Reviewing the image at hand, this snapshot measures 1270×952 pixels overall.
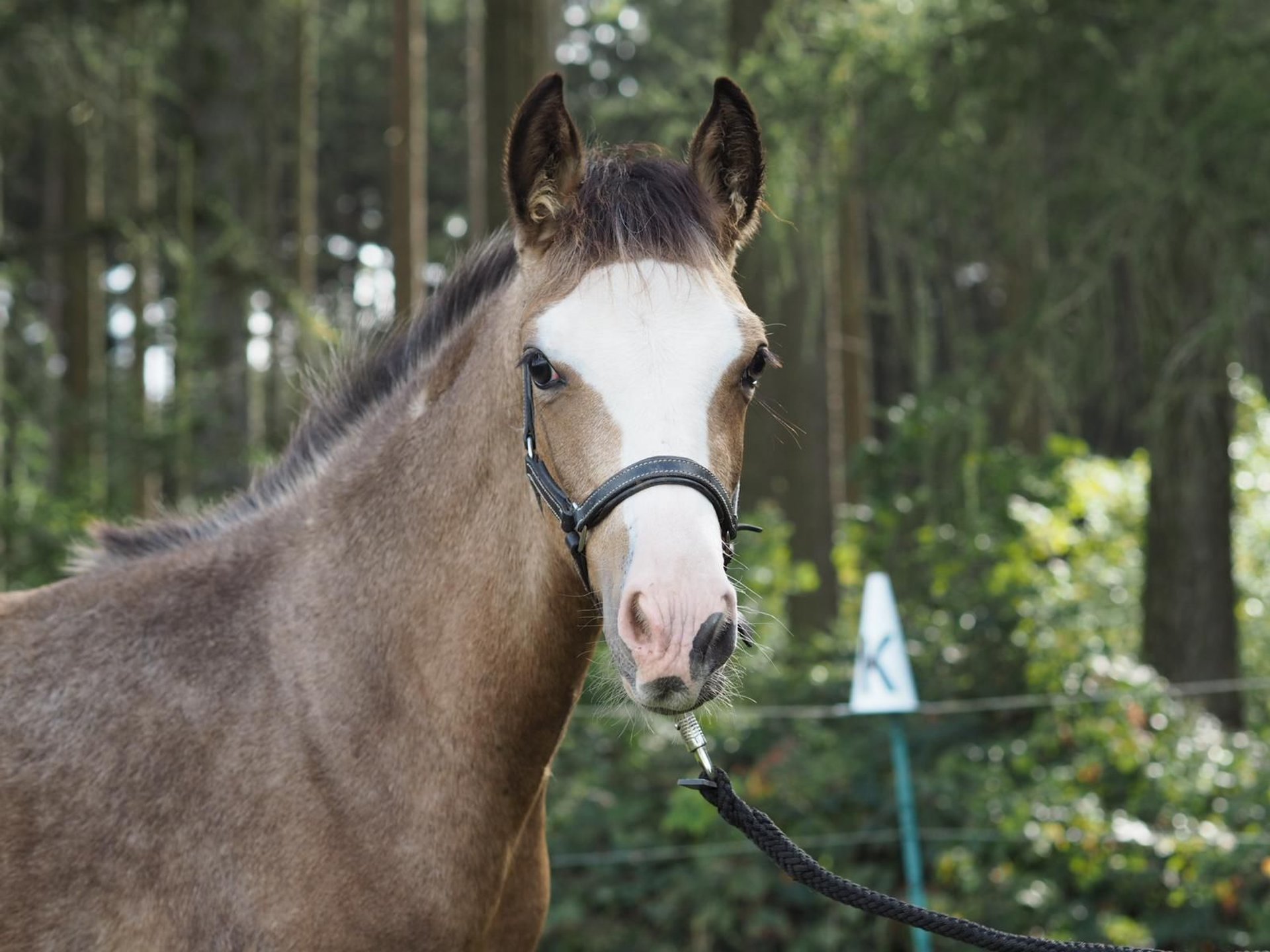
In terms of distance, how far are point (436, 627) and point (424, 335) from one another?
78 cm

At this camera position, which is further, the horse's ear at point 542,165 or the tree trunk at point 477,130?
the tree trunk at point 477,130

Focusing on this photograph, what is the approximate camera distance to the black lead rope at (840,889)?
7.81ft

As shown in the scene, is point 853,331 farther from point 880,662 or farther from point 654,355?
point 654,355

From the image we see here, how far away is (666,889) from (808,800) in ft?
2.94

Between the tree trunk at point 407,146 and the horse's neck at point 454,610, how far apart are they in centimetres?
868

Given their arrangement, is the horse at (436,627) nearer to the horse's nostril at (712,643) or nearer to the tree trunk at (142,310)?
the horse's nostril at (712,643)

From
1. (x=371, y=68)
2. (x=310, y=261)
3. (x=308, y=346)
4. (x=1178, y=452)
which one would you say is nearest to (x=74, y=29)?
(x=308, y=346)

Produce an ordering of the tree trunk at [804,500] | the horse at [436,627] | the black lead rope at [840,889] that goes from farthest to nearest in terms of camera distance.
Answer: the tree trunk at [804,500]
the black lead rope at [840,889]
the horse at [436,627]

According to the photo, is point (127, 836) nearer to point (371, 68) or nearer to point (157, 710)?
point (157, 710)

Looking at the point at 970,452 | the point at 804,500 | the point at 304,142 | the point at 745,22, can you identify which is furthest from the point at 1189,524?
the point at 304,142

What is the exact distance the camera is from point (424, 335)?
298 cm

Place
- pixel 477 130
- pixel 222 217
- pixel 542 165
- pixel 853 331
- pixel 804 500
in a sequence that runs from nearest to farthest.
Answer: pixel 542 165
pixel 222 217
pixel 804 500
pixel 477 130
pixel 853 331

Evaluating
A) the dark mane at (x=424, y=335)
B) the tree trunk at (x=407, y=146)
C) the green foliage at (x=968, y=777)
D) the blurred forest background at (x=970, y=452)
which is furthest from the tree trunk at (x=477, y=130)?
the green foliage at (x=968, y=777)

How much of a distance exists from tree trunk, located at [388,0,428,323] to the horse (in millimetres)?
8693
